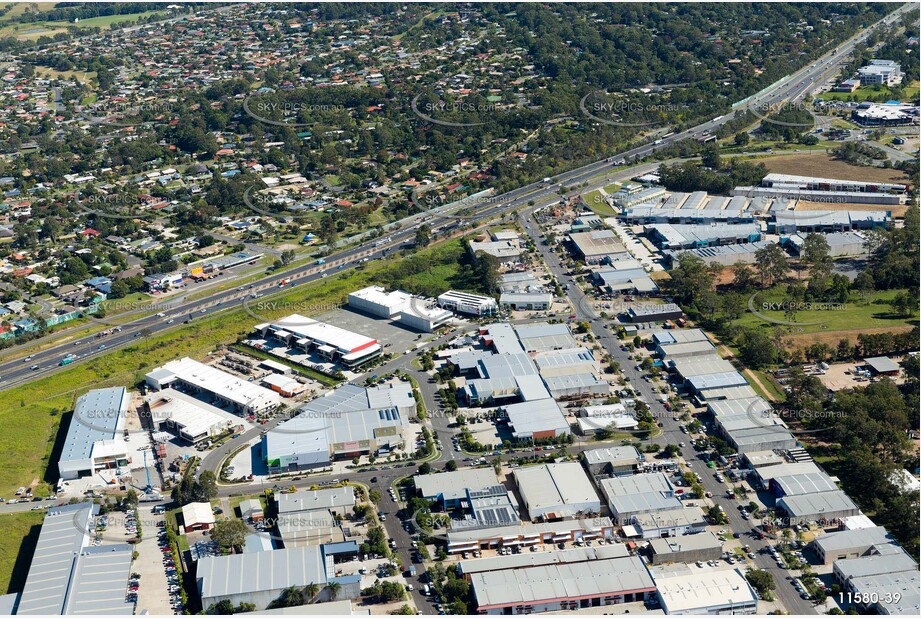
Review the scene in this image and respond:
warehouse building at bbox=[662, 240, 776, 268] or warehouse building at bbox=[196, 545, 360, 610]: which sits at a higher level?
warehouse building at bbox=[662, 240, 776, 268]

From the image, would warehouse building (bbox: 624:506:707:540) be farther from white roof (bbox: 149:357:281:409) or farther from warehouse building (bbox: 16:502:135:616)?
white roof (bbox: 149:357:281:409)

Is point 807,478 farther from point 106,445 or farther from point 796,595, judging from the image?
point 106,445

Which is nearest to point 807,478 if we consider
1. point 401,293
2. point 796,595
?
point 796,595

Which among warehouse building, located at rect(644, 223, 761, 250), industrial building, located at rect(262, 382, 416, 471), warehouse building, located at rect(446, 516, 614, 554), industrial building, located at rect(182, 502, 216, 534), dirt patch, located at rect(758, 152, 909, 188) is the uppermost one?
dirt patch, located at rect(758, 152, 909, 188)

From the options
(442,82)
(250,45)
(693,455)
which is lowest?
(693,455)

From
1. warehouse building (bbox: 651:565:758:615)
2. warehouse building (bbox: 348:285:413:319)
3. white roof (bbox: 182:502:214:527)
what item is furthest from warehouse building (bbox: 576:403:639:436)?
white roof (bbox: 182:502:214:527)

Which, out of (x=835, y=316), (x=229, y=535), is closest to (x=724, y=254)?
(x=835, y=316)

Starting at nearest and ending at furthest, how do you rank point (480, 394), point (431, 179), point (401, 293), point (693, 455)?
1. point (693, 455)
2. point (480, 394)
3. point (401, 293)
4. point (431, 179)
